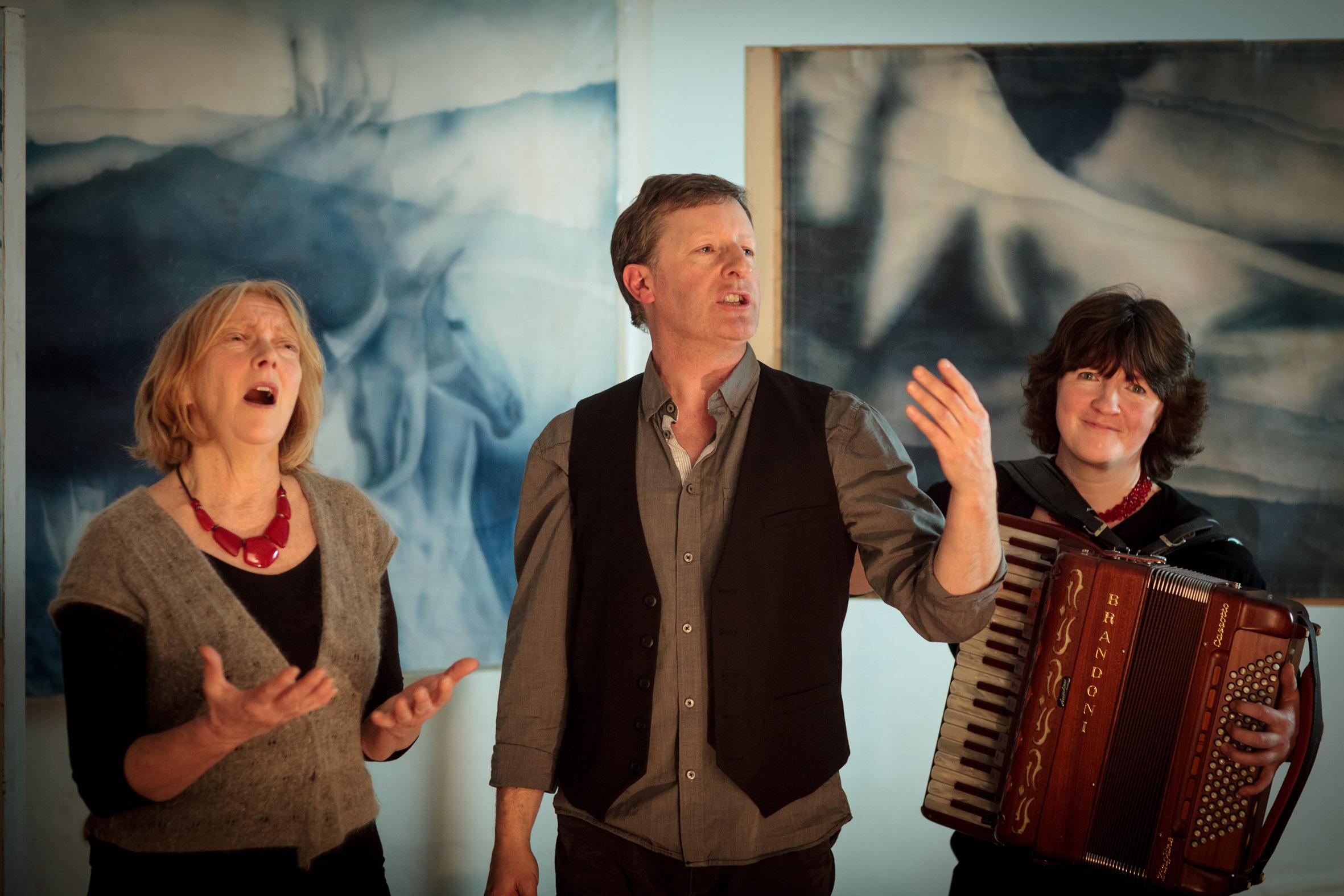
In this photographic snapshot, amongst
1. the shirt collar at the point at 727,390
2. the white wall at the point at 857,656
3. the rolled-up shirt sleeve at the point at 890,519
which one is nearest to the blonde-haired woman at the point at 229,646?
the shirt collar at the point at 727,390

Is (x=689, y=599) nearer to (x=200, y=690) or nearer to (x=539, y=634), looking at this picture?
(x=539, y=634)

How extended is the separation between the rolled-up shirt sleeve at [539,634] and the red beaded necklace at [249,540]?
42 cm

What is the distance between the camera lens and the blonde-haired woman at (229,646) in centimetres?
144

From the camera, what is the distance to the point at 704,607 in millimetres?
1689

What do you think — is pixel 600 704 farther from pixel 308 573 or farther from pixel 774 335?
pixel 774 335

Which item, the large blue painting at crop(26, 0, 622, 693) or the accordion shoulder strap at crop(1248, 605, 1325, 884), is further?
the large blue painting at crop(26, 0, 622, 693)

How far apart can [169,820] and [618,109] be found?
2119 mm

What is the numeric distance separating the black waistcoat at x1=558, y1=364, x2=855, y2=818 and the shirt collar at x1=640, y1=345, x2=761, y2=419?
0.05 metres

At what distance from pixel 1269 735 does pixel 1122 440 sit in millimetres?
603

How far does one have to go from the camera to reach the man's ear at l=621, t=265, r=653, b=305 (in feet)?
6.25

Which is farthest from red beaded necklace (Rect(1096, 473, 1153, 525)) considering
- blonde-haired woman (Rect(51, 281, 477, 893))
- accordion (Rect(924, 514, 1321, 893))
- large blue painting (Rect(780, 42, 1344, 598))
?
blonde-haired woman (Rect(51, 281, 477, 893))

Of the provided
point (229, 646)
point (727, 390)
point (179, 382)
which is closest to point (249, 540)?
point (229, 646)

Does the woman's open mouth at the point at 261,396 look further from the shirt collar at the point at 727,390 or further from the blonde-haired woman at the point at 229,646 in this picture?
the shirt collar at the point at 727,390

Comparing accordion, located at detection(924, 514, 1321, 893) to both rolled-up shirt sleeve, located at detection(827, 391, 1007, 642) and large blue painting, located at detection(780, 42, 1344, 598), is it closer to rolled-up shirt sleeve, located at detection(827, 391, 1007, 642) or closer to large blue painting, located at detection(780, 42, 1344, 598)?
rolled-up shirt sleeve, located at detection(827, 391, 1007, 642)
